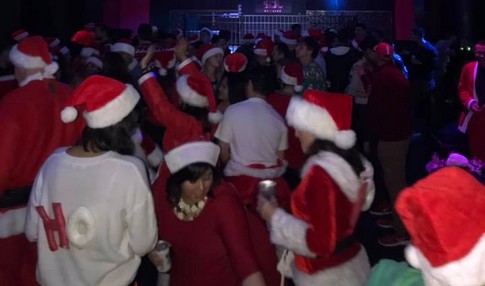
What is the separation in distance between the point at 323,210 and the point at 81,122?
1731 mm

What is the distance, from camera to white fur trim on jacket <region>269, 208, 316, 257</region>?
115 inches

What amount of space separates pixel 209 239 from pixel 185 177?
1.04 feet

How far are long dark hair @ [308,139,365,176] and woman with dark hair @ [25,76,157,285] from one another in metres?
0.95

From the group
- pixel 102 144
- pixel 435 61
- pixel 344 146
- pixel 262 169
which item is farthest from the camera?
pixel 435 61

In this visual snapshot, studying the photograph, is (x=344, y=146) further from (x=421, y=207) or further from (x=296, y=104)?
(x=421, y=207)

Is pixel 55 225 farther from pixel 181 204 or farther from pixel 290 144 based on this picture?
pixel 290 144

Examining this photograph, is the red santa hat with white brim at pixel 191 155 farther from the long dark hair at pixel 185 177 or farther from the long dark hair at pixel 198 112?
the long dark hair at pixel 198 112

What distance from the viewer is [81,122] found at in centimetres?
386

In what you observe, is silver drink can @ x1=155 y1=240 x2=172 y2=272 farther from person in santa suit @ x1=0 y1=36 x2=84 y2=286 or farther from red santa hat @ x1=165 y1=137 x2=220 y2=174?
person in santa suit @ x1=0 y1=36 x2=84 y2=286

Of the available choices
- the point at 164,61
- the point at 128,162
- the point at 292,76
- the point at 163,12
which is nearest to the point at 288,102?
the point at 292,76

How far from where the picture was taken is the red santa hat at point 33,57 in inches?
157

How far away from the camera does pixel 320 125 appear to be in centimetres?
325

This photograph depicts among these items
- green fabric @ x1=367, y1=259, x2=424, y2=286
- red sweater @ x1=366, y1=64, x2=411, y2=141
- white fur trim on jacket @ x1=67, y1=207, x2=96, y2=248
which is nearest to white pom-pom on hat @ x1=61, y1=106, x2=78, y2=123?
white fur trim on jacket @ x1=67, y1=207, x2=96, y2=248

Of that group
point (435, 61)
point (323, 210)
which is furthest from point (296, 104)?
point (435, 61)
